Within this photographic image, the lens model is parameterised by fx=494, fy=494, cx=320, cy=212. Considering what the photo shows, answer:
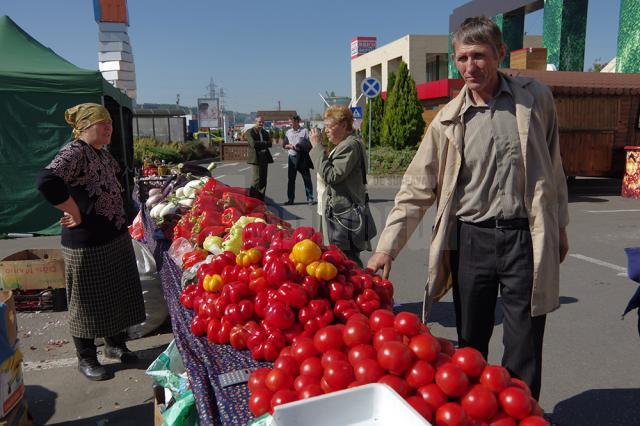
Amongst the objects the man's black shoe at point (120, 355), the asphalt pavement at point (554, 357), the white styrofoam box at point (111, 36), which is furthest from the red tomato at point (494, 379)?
the white styrofoam box at point (111, 36)

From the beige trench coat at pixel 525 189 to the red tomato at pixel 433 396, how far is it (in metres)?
0.93

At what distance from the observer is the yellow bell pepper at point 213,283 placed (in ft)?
8.66

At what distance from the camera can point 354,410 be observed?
1295 mm

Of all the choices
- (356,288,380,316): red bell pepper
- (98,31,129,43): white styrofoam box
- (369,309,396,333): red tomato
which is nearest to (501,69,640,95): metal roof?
(356,288,380,316): red bell pepper

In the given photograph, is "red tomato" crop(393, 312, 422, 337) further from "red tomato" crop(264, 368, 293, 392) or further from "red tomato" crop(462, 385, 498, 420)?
"red tomato" crop(264, 368, 293, 392)

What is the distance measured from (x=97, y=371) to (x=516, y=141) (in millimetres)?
3303

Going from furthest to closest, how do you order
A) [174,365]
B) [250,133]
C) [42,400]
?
[250,133] < [42,400] < [174,365]

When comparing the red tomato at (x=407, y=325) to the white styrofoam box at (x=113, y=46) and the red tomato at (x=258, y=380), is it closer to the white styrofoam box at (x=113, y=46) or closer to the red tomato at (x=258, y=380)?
the red tomato at (x=258, y=380)

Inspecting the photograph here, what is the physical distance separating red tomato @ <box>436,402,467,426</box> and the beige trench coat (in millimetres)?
977

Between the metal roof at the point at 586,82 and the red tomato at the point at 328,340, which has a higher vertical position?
the metal roof at the point at 586,82

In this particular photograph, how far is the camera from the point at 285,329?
2.18 metres

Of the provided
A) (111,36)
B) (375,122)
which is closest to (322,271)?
(375,122)

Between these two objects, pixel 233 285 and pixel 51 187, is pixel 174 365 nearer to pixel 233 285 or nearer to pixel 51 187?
pixel 233 285

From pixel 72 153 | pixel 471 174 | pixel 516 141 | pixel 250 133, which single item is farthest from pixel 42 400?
pixel 250 133
